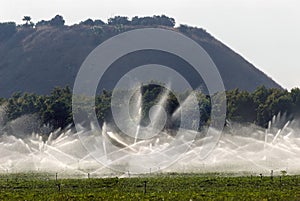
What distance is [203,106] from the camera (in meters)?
138

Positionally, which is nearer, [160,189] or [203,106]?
[160,189]

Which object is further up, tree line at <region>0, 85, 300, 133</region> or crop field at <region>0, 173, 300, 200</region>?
tree line at <region>0, 85, 300, 133</region>

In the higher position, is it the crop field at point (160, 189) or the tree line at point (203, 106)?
the tree line at point (203, 106)

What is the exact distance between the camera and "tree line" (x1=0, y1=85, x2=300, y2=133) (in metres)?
126

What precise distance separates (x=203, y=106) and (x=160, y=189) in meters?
86.6

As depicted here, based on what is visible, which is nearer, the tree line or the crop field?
the crop field

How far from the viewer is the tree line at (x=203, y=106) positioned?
126m

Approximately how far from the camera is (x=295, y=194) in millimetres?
43812

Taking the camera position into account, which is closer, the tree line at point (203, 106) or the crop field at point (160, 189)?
the crop field at point (160, 189)

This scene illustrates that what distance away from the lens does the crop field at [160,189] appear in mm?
43406

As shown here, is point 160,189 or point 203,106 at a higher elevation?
point 203,106

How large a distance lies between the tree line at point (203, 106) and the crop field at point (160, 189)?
219 feet

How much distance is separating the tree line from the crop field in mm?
66835

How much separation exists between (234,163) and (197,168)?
4.61 m
